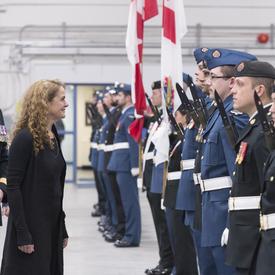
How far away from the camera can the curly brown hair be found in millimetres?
5402

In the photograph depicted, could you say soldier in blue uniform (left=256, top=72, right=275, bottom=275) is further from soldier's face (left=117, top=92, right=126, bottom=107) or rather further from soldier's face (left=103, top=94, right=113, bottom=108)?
soldier's face (left=103, top=94, right=113, bottom=108)

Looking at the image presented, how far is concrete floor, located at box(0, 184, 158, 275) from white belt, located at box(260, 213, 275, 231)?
4243 millimetres

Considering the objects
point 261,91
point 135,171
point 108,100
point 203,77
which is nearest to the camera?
point 261,91

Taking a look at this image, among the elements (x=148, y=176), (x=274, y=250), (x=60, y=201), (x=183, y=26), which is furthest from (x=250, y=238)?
(x=148, y=176)

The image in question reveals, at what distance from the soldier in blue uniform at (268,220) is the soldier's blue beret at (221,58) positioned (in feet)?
4.43

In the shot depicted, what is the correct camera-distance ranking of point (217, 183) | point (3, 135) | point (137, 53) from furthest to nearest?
point (137, 53) < point (3, 135) < point (217, 183)

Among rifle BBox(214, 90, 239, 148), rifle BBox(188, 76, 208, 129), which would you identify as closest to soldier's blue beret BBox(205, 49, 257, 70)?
rifle BBox(188, 76, 208, 129)

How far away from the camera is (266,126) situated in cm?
441

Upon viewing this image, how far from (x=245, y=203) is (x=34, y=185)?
1355mm

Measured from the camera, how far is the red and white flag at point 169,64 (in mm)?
A: 7492

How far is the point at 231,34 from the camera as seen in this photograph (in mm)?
18719

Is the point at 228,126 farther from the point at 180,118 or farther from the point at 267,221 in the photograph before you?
the point at 180,118

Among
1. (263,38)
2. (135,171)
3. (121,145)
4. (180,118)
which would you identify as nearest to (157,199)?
(180,118)

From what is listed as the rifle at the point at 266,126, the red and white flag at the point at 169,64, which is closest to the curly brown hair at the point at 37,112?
the rifle at the point at 266,126
